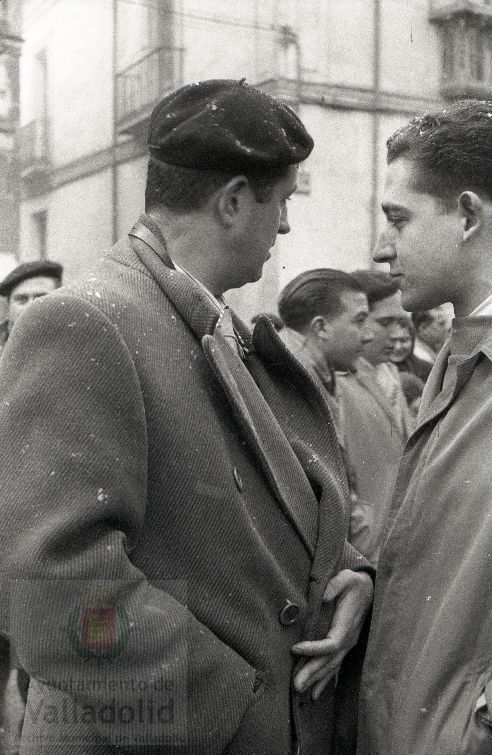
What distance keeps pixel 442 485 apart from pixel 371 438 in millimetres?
2570

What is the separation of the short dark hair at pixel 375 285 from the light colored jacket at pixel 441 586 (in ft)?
12.5

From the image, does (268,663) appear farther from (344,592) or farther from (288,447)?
(288,447)

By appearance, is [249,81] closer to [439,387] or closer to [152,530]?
[439,387]

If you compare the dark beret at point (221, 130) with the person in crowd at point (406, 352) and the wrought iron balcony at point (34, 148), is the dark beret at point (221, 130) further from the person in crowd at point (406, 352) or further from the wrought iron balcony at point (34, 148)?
the person in crowd at point (406, 352)

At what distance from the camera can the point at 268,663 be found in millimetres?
1677

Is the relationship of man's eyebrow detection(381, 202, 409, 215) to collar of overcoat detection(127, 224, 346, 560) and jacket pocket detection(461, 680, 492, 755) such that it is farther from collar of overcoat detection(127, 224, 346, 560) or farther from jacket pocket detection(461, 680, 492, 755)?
jacket pocket detection(461, 680, 492, 755)

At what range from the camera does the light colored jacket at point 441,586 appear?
1677 millimetres

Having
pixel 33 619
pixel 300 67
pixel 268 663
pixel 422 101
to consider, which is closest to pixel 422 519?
pixel 268 663

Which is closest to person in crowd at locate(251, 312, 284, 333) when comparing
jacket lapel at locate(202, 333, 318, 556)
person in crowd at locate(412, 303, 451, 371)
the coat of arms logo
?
jacket lapel at locate(202, 333, 318, 556)

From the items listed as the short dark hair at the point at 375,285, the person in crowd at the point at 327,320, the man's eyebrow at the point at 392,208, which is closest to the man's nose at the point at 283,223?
the man's eyebrow at the point at 392,208

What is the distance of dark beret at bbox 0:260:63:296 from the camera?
4457mm

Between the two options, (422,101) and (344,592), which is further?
(422,101)

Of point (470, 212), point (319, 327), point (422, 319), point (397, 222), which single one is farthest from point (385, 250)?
point (422, 319)

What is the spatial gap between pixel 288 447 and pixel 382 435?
8.73 ft
